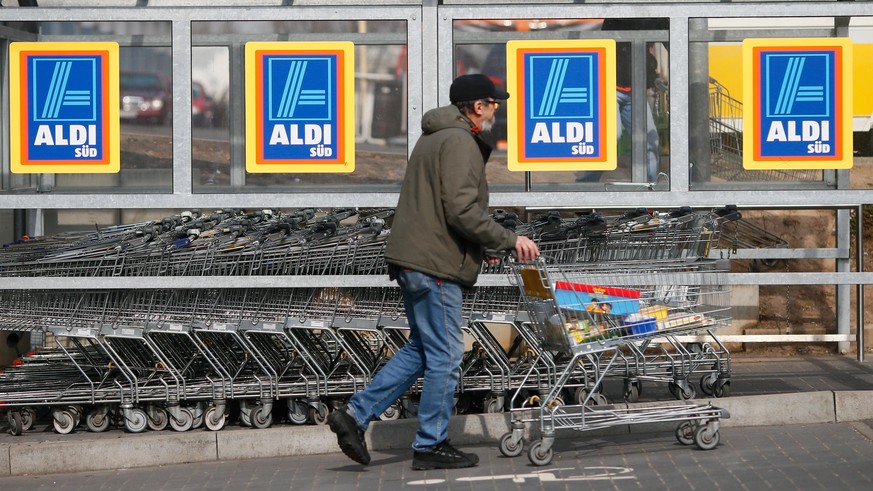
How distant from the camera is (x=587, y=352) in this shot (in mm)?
6828

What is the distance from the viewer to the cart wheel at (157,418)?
810 cm

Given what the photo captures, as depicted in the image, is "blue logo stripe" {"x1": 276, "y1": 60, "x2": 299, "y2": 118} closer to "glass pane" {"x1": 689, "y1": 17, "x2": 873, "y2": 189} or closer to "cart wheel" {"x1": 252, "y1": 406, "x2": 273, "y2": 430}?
"cart wheel" {"x1": 252, "y1": 406, "x2": 273, "y2": 430}

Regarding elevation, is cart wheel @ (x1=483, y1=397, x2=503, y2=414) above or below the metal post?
below

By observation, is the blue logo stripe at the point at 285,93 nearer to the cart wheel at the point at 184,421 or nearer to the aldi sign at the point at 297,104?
the aldi sign at the point at 297,104

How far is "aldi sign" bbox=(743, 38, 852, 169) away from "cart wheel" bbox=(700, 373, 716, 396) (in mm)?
1489

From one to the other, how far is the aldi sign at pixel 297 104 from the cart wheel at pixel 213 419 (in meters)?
1.51

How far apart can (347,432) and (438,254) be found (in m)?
1.02

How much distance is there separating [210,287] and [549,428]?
7.13ft

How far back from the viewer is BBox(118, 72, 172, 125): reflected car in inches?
318

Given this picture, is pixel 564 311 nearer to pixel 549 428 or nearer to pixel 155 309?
pixel 549 428

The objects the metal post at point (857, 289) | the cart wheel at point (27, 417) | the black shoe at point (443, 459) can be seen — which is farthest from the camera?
the metal post at point (857, 289)

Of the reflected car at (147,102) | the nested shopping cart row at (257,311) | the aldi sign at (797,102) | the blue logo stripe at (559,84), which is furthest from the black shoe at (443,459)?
the reflected car at (147,102)

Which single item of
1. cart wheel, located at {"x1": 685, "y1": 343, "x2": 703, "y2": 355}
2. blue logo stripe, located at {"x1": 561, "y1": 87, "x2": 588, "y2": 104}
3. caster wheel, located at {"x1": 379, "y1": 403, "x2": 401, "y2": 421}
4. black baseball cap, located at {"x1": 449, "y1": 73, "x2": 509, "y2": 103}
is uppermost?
blue logo stripe, located at {"x1": 561, "y1": 87, "x2": 588, "y2": 104}

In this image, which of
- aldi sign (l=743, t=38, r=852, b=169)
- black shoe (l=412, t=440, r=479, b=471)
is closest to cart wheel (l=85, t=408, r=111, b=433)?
black shoe (l=412, t=440, r=479, b=471)
